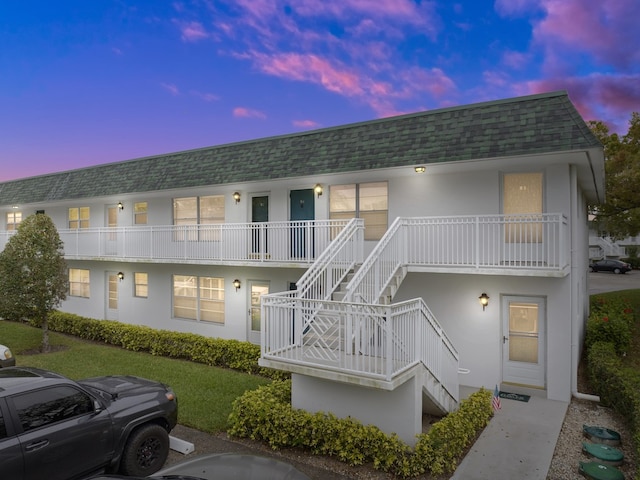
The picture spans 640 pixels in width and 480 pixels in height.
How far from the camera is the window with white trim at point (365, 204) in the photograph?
11.6 m

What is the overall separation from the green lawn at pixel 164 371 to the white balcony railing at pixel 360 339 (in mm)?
2210

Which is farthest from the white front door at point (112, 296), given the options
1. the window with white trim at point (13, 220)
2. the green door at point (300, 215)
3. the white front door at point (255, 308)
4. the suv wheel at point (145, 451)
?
the suv wheel at point (145, 451)

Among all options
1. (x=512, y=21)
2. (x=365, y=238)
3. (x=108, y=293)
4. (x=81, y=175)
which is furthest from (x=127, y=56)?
(x=512, y=21)

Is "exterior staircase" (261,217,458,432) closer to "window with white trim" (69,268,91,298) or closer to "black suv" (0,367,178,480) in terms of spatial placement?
"black suv" (0,367,178,480)

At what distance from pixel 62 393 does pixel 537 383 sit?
9675 millimetres

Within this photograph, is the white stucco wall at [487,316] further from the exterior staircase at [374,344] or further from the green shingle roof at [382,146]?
the green shingle roof at [382,146]

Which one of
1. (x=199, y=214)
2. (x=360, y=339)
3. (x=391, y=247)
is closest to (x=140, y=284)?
(x=199, y=214)

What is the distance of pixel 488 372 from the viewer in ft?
32.9

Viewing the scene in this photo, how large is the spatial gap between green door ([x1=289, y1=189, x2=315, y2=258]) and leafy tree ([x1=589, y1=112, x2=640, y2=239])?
1287cm

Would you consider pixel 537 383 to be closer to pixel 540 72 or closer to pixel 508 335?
pixel 508 335

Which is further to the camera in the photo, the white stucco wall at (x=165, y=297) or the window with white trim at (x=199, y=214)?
the window with white trim at (x=199, y=214)

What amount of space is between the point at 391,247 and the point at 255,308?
6132 millimetres

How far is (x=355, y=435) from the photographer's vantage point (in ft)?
20.6

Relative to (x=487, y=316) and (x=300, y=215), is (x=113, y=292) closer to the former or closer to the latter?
(x=300, y=215)
